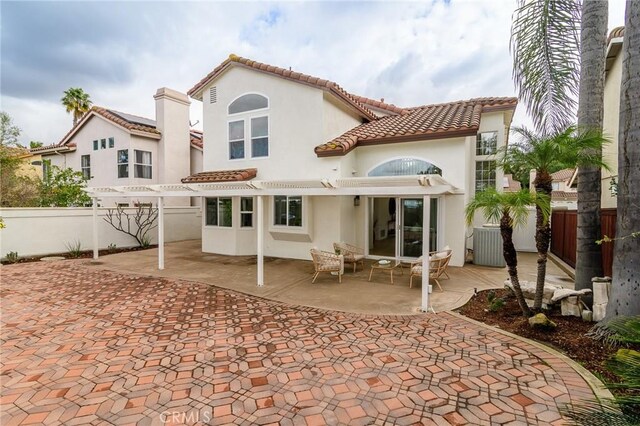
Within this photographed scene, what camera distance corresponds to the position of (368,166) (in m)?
12.9

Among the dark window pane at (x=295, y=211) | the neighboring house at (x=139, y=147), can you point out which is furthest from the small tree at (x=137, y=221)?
the dark window pane at (x=295, y=211)

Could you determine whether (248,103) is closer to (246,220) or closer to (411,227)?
(246,220)

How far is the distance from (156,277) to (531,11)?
42.8 feet

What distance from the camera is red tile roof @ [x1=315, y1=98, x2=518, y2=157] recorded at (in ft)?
36.6

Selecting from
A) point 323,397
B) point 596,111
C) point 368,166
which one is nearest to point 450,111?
point 368,166

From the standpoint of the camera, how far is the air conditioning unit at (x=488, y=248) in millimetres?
11398

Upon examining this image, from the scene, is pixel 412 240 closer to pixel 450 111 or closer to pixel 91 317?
pixel 450 111

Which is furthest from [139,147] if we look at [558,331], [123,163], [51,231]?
[558,331]

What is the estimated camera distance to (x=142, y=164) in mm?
20719

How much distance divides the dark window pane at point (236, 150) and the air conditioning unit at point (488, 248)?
10794 mm

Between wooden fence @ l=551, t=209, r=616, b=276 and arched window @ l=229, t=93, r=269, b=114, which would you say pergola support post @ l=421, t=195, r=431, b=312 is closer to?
wooden fence @ l=551, t=209, r=616, b=276

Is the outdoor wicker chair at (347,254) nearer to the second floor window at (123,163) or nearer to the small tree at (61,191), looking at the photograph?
the small tree at (61,191)

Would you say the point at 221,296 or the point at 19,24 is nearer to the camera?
the point at 221,296

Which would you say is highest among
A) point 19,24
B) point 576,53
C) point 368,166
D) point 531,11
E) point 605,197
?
point 19,24
